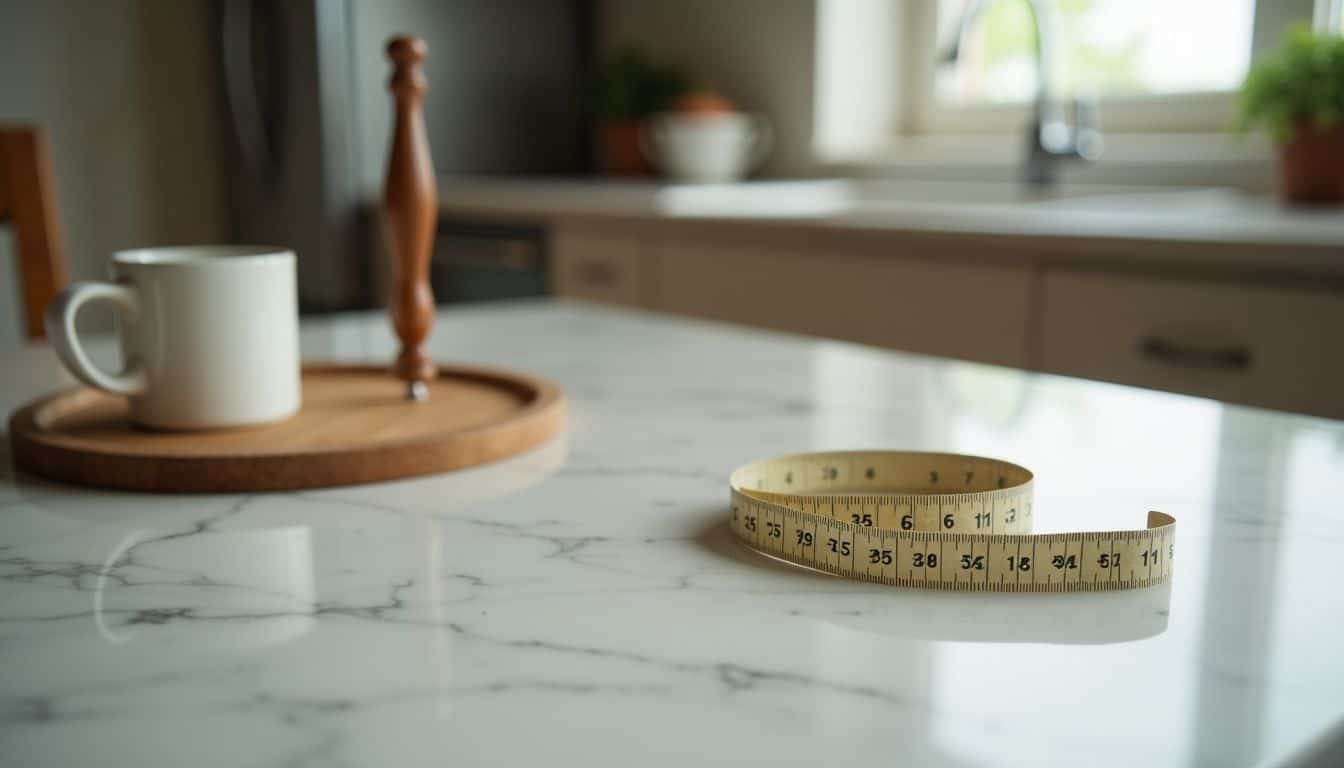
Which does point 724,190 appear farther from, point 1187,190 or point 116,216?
point 116,216

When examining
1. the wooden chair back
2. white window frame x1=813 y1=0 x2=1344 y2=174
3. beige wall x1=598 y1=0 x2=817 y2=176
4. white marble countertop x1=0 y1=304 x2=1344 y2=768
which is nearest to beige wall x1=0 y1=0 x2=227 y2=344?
beige wall x1=598 y1=0 x2=817 y2=176

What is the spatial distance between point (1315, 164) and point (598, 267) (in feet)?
4.36

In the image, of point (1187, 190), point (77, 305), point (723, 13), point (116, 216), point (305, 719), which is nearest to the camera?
point (305, 719)

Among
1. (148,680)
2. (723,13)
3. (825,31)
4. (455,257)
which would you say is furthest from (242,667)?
(723,13)

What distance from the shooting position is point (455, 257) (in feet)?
9.58

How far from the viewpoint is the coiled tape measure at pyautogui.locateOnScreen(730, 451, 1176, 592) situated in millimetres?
491

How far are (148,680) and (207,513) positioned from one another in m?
0.21

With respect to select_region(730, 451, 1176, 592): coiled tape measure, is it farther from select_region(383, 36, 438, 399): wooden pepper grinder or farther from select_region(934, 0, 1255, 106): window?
select_region(934, 0, 1255, 106): window

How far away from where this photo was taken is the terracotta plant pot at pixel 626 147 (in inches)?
133

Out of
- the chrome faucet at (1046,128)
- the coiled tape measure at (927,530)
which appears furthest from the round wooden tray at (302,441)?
the chrome faucet at (1046,128)

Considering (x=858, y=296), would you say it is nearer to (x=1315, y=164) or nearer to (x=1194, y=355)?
(x=1194, y=355)

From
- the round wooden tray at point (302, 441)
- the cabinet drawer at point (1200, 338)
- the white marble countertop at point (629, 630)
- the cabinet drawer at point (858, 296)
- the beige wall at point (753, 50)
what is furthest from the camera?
the beige wall at point (753, 50)

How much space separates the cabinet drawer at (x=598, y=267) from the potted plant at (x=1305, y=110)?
114 cm

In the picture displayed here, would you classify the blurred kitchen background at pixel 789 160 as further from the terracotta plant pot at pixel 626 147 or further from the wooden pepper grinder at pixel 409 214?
the wooden pepper grinder at pixel 409 214
